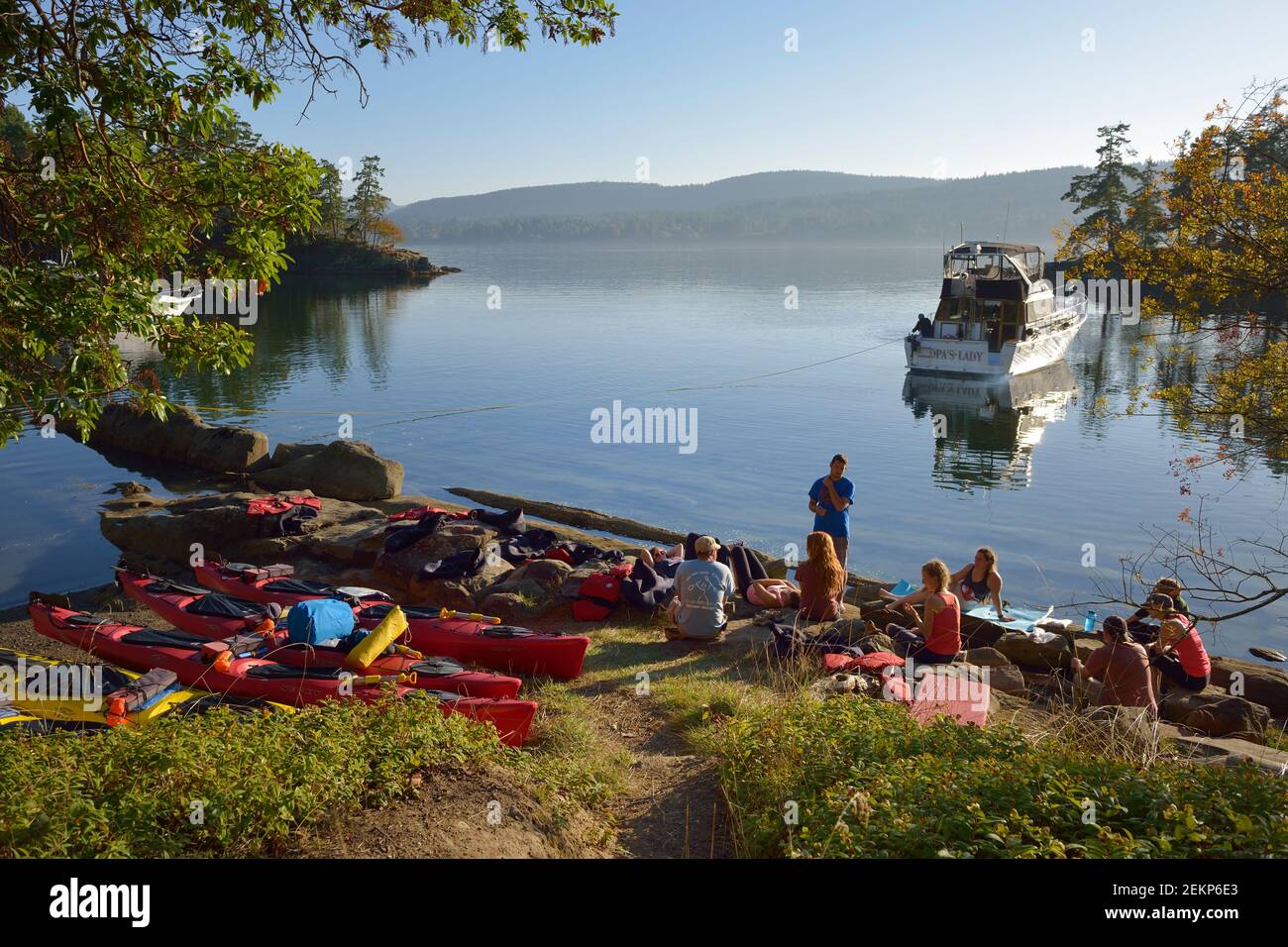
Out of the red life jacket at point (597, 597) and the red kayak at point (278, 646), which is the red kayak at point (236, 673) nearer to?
the red kayak at point (278, 646)

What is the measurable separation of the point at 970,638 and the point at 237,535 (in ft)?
41.7

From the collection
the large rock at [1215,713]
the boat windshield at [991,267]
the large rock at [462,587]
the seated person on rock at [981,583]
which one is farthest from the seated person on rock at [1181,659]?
the boat windshield at [991,267]

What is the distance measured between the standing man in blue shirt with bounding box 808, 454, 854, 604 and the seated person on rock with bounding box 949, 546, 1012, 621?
1.52 meters

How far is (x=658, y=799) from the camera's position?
673 cm

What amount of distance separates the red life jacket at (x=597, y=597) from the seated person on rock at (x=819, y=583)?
244cm

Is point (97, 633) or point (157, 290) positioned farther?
point (97, 633)

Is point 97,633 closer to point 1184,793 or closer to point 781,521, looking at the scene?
point 1184,793

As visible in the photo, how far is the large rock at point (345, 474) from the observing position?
21.3 meters

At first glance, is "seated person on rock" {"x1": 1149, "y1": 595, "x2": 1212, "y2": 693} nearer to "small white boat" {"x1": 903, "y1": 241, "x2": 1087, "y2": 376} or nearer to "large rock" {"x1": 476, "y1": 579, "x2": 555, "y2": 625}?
"large rock" {"x1": 476, "y1": 579, "x2": 555, "y2": 625}

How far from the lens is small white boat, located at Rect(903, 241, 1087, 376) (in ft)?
133

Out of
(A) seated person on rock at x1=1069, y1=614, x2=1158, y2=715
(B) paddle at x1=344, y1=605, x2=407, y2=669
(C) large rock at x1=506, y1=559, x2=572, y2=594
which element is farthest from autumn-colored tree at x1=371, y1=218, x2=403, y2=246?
(A) seated person on rock at x1=1069, y1=614, x2=1158, y2=715
